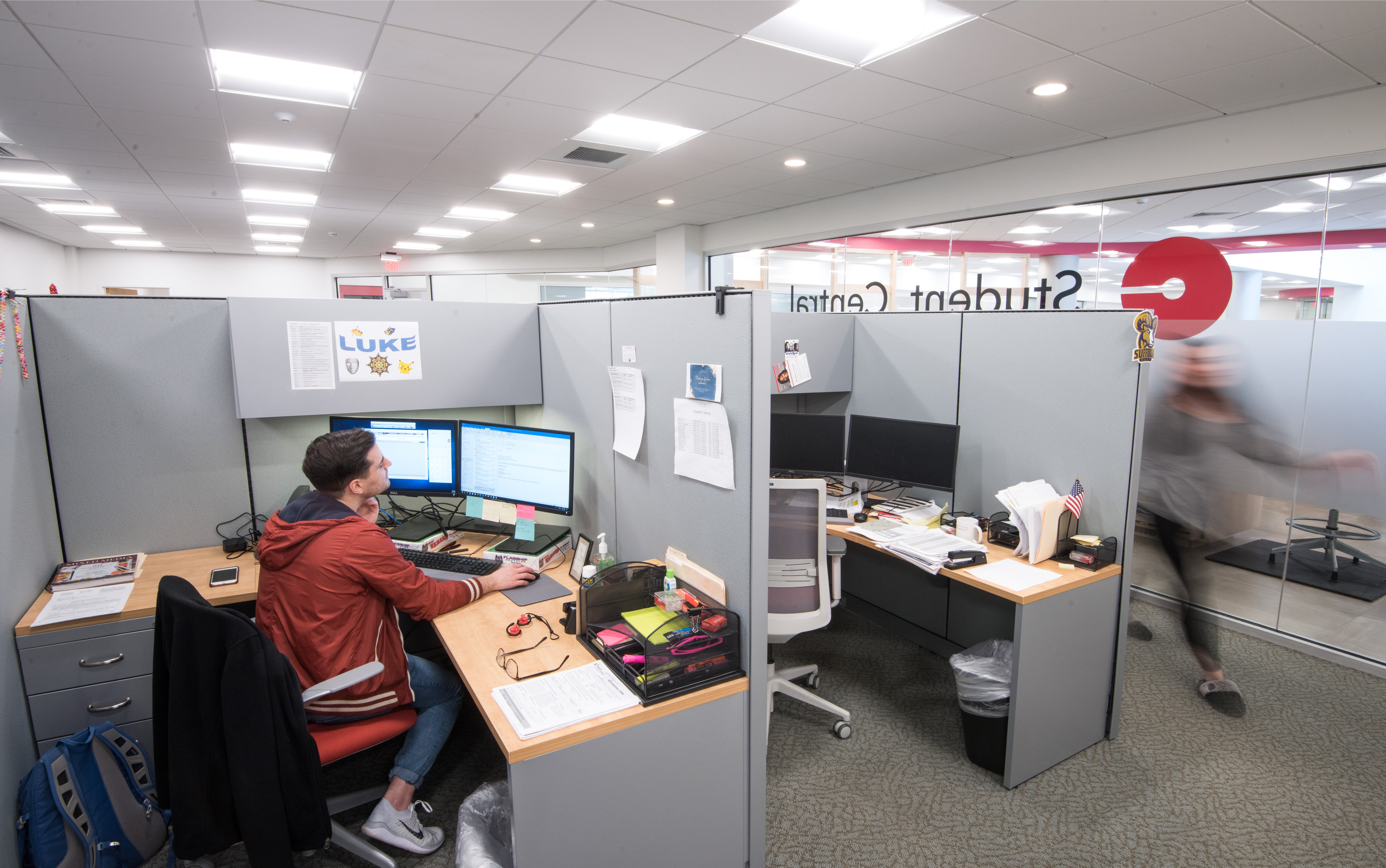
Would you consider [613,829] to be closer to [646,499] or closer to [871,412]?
[646,499]

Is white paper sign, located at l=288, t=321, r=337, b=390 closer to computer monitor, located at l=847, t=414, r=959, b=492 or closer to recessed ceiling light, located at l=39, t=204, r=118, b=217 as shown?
computer monitor, located at l=847, t=414, r=959, b=492

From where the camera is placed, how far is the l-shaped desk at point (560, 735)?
1271mm

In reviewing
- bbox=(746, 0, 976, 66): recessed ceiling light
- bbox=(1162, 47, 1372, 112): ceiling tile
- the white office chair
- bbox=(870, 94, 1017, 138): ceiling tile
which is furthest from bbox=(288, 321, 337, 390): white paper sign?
bbox=(1162, 47, 1372, 112): ceiling tile

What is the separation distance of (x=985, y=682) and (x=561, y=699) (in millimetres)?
1483

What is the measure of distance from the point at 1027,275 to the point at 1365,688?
9.29 ft

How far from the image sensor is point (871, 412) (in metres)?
3.21

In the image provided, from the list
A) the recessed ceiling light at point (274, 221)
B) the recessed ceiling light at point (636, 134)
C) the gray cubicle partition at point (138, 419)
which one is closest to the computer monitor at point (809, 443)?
the recessed ceiling light at point (636, 134)

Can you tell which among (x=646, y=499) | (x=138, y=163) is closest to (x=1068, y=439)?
(x=646, y=499)

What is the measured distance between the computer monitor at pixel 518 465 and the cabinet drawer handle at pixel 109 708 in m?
1.08

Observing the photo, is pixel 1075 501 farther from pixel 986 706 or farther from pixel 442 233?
pixel 442 233

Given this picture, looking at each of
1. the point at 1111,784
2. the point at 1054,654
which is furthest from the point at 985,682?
the point at 1111,784

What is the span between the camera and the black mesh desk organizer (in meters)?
1.40

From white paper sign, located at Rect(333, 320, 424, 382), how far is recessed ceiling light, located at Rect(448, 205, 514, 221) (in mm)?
4397

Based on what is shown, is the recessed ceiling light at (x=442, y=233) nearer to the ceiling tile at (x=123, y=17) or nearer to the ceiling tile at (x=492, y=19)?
the ceiling tile at (x=123, y=17)
